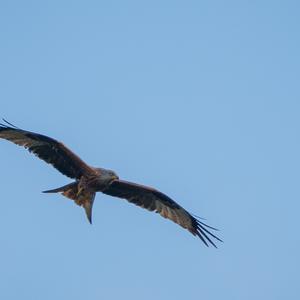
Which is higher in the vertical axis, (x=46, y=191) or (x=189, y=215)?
(x=189, y=215)

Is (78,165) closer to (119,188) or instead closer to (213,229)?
(119,188)

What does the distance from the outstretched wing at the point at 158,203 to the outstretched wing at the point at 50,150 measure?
0.84 metres

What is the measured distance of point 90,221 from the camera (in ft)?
60.6

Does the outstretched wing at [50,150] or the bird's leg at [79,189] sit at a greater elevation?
the outstretched wing at [50,150]

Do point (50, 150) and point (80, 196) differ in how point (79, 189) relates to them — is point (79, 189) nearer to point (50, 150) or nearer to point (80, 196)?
point (80, 196)

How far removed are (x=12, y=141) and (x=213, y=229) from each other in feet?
13.3

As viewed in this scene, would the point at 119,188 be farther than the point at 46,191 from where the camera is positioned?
Yes

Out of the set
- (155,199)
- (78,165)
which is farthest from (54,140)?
(155,199)

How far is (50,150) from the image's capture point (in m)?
Result: 18.7

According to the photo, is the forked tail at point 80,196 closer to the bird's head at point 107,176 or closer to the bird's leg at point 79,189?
the bird's leg at point 79,189

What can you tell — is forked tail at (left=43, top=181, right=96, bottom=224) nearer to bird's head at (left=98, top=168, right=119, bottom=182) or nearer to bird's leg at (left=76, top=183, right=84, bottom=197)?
bird's leg at (left=76, top=183, right=84, bottom=197)

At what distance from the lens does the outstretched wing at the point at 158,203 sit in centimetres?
1956

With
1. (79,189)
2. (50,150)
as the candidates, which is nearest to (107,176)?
(79,189)

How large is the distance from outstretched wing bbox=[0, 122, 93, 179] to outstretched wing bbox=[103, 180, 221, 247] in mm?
836
